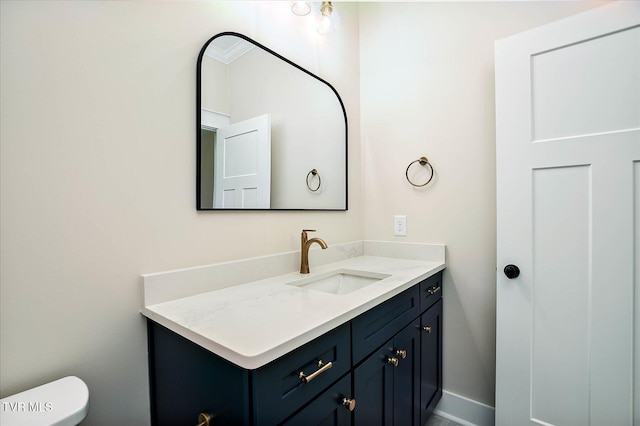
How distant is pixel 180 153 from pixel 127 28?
42cm

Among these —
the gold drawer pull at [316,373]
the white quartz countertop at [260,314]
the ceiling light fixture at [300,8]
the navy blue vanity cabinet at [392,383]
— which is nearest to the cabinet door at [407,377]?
the navy blue vanity cabinet at [392,383]

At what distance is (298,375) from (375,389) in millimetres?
453

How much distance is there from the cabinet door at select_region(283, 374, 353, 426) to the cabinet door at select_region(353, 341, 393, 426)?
2.0 inches

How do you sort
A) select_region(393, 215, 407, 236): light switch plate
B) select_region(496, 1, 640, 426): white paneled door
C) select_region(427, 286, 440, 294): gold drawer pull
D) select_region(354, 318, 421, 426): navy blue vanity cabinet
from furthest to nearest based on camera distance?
1. select_region(393, 215, 407, 236): light switch plate
2. select_region(427, 286, 440, 294): gold drawer pull
3. select_region(496, 1, 640, 426): white paneled door
4. select_region(354, 318, 421, 426): navy blue vanity cabinet

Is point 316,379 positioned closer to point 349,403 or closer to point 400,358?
point 349,403

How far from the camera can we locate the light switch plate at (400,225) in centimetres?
183

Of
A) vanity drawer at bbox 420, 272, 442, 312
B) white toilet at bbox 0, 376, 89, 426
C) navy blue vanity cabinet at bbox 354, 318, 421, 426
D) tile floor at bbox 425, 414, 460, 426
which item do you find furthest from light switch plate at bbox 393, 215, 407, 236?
white toilet at bbox 0, 376, 89, 426

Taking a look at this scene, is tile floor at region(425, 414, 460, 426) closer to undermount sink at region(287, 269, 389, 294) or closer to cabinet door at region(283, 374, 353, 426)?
undermount sink at region(287, 269, 389, 294)

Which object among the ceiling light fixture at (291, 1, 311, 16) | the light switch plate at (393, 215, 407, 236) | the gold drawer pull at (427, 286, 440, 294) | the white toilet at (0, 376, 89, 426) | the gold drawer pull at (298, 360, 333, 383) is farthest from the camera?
the light switch plate at (393, 215, 407, 236)

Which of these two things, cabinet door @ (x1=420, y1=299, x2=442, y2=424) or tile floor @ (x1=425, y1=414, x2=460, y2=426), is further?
tile floor @ (x1=425, y1=414, x2=460, y2=426)

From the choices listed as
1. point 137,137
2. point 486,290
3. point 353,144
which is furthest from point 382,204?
point 137,137

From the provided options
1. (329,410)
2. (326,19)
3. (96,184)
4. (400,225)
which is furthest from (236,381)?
(326,19)

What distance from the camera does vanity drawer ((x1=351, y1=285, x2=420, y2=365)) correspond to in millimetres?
973

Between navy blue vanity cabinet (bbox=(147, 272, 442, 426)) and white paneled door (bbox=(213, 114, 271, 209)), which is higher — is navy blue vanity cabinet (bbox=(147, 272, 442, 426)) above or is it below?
below
